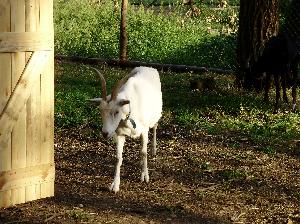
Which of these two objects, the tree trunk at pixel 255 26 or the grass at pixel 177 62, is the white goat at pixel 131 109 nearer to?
the grass at pixel 177 62

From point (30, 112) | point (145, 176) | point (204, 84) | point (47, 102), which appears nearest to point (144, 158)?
point (145, 176)

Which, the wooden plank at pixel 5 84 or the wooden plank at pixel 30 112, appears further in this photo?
the wooden plank at pixel 30 112

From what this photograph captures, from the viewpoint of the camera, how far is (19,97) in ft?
21.8

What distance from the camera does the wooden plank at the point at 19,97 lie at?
659cm

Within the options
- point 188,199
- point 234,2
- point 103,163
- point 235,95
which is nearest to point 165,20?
point 234,2

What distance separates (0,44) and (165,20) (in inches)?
652

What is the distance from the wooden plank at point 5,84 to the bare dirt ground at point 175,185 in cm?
16

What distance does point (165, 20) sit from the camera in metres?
22.6

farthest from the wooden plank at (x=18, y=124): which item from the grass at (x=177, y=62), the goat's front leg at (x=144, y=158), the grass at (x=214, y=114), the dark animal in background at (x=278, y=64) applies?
the dark animal in background at (x=278, y=64)

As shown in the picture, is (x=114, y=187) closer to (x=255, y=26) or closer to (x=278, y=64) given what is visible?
(x=278, y=64)

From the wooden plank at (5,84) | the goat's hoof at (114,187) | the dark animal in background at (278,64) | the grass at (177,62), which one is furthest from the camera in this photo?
the dark animal in background at (278,64)

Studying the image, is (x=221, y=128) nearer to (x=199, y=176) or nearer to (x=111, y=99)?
(x=199, y=176)

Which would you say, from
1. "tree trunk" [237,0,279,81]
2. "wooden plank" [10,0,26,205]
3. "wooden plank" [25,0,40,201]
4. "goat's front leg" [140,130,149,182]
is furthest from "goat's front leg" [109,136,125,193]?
"tree trunk" [237,0,279,81]

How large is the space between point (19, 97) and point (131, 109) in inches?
49.4
